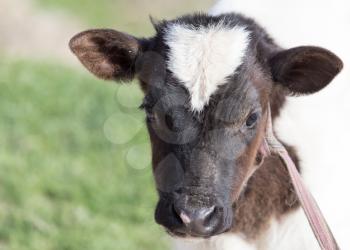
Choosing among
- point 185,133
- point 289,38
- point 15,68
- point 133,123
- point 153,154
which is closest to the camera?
point 185,133

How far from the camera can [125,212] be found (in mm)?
7164

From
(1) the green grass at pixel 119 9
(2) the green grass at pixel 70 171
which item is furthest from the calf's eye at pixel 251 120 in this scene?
(1) the green grass at pixel 119 9

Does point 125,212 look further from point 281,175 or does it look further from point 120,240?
point 281,175

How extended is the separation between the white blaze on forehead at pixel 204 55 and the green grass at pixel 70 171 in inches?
44.4

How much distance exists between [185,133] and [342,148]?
2.85ft

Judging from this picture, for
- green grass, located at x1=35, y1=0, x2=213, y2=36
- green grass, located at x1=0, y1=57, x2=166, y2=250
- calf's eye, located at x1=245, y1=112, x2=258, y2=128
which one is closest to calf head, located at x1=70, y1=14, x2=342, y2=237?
calf's eye, located at x1=245, y1=112, x2=258, y2=128

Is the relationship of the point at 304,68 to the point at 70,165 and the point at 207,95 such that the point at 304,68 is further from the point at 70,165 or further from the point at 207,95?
the point at 70,165

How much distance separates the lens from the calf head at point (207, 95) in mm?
3986

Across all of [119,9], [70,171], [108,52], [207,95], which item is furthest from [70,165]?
[119,9]

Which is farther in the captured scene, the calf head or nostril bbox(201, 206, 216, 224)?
the calf head

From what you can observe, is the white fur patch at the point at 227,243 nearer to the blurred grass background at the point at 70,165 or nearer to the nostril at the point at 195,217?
the nostril at the point at 195,217

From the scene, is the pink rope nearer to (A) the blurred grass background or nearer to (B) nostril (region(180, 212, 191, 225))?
(B) nostril (region(180, 212, 191, 225))

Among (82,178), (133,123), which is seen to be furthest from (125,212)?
(133,123)

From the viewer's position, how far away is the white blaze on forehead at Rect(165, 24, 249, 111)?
13.5ft
